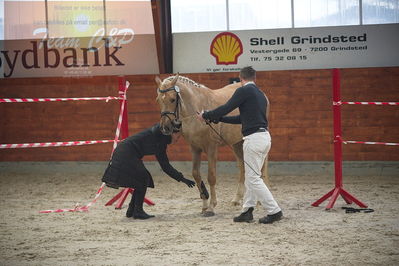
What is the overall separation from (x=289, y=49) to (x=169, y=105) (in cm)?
488

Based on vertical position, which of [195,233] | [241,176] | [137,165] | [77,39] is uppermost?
[77,39]

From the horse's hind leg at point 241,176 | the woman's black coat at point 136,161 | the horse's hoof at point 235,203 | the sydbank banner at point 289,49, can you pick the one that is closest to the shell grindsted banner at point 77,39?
the sydbank banner at point 289,49

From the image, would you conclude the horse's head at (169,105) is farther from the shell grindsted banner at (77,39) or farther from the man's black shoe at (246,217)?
the shell grindsted banner at (77,39)

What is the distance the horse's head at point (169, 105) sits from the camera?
695 centimetres

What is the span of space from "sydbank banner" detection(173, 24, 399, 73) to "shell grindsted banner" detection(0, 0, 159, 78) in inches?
30.3

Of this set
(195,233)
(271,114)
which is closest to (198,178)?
(195,233)

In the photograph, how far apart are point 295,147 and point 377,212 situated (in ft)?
12.8

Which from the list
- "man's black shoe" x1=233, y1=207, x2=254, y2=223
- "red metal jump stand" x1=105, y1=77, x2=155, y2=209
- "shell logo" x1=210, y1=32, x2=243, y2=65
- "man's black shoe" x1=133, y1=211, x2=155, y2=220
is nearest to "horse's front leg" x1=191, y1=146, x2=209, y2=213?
"man's black shoe" x1=233, y1=207, x2=254, y2=223

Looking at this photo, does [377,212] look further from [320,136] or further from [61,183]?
[61,183]

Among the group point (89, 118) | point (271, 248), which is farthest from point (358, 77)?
point (271, 248)

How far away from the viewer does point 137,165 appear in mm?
7066

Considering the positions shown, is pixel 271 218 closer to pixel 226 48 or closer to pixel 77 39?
pixel 226 48

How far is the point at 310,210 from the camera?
750 cm

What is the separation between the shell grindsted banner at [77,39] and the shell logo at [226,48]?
125cm
